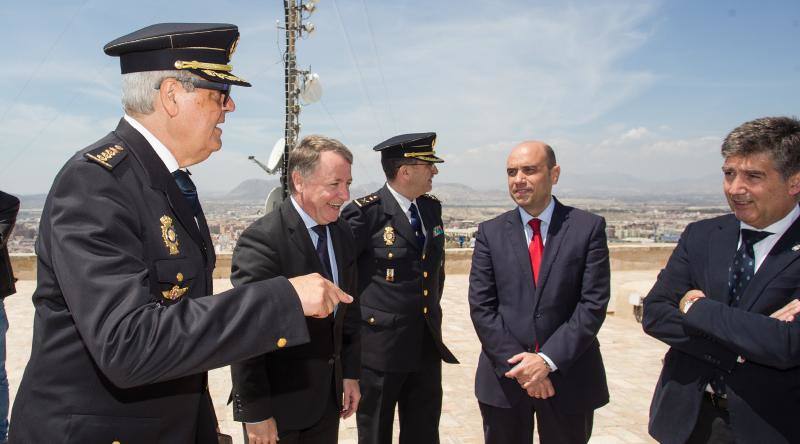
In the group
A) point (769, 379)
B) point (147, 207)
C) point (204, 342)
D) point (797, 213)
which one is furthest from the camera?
point (797, 213)

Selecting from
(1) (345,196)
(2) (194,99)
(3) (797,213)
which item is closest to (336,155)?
(1) (345,196)

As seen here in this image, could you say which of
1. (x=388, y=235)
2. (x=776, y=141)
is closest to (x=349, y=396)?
(x=388, y=235)

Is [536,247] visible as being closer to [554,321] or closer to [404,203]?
[554,321]

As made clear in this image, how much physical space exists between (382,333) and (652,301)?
1.71 meters

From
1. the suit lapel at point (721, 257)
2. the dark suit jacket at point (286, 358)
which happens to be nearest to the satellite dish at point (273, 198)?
the dark suit jacket at point (286, 358)

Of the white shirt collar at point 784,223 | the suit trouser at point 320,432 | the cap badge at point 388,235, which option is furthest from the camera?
the cap badge at point 388,235

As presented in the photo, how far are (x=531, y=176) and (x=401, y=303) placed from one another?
124cm

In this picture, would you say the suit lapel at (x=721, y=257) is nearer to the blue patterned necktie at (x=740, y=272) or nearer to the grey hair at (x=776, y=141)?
the blue patterned necktie at (x=740, y=272)

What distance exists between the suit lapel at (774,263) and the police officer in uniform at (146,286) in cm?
192

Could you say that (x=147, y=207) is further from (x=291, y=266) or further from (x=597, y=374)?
(x=597, y=374)

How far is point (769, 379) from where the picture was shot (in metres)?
2.23

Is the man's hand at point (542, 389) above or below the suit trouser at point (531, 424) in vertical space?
above

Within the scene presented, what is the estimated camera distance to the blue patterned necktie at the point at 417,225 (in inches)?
156

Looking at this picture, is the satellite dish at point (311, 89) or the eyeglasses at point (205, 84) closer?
the eyeglasses at point (205, 84)
